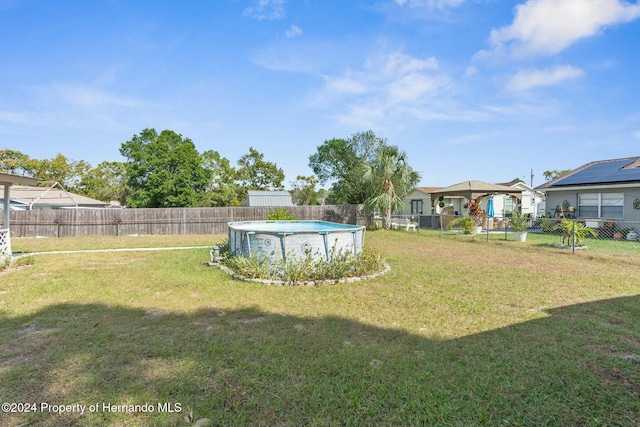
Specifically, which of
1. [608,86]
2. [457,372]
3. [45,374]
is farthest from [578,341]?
[608,86]

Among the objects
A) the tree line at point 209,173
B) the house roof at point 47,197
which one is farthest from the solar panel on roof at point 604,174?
the house roof at point 47,197

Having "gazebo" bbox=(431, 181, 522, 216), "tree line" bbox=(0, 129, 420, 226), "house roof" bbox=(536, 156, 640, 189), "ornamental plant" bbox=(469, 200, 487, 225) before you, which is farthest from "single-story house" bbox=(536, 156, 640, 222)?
"tree line" bbox=(0, 129, 420, 226)

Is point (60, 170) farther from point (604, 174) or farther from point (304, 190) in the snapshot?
point (604, 174)

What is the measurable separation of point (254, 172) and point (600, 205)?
2960 centimetres

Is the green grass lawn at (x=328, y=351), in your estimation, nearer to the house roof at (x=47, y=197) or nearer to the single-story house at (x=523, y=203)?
the single-story house at (x=523, y=203)

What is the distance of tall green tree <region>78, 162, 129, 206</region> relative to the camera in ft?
120

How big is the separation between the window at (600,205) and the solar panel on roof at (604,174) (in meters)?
0.74

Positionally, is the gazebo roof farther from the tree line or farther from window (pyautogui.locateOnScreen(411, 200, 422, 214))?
window (pyautogui.locateOnScreen(411, 200, 422, 214))

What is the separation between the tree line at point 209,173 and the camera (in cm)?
1869

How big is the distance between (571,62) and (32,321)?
50.3 feet

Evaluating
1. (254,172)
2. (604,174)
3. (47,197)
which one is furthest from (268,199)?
(604,174)

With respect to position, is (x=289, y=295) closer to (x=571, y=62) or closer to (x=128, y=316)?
(x=128, y=316)

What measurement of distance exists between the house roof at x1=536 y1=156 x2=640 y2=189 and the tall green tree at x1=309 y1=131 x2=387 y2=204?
1473 centimetres

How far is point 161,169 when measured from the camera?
2603 cm
